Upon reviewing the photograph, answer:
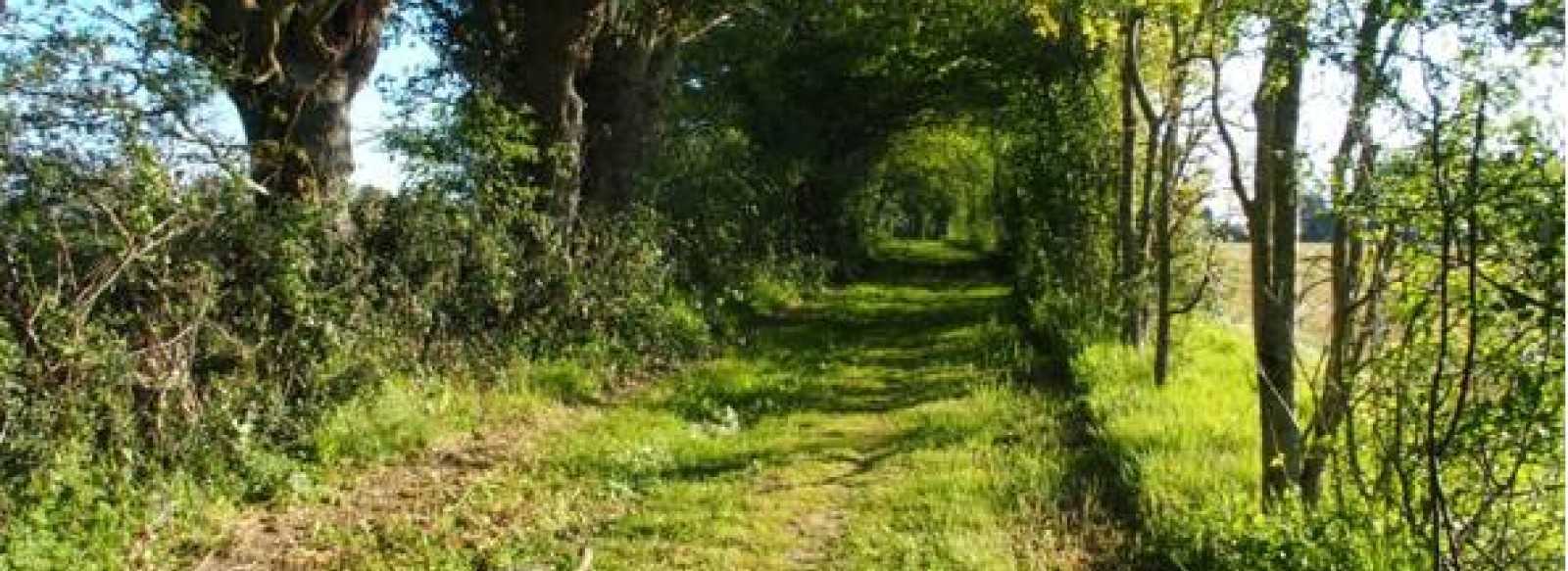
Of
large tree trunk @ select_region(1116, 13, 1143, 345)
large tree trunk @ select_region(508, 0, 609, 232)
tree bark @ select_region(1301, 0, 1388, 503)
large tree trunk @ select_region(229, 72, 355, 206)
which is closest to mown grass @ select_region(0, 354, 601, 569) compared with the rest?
large tree trunk @ select_region(229, 72, 355, 206)

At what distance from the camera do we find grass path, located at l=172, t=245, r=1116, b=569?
24.1 ft

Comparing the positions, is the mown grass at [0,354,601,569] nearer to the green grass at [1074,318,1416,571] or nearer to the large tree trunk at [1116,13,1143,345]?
the green grass at [1074,318,1416,571]

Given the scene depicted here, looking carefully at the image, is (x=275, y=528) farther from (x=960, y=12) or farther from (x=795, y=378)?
(x=960, y=12)

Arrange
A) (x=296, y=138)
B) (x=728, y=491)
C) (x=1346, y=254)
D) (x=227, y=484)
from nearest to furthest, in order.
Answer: (x=1346, y=254), (x=227, y=484), (x=728, y=491), (x=296, y=138)

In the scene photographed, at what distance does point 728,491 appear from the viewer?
8.91 meters

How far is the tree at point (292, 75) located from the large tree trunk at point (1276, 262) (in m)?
6.82

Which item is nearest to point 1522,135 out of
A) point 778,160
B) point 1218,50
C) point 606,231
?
point 1218,50

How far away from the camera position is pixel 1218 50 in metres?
9.72

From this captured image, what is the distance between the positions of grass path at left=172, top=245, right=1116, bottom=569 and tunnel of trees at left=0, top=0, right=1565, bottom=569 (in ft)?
2.22

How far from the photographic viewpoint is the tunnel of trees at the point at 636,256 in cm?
505

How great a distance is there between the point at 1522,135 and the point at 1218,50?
5282mm

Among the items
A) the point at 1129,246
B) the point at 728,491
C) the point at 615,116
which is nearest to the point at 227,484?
the point at 728,491

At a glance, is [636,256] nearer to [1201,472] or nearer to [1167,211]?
[1167,211]

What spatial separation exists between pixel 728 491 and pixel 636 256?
7.49m
